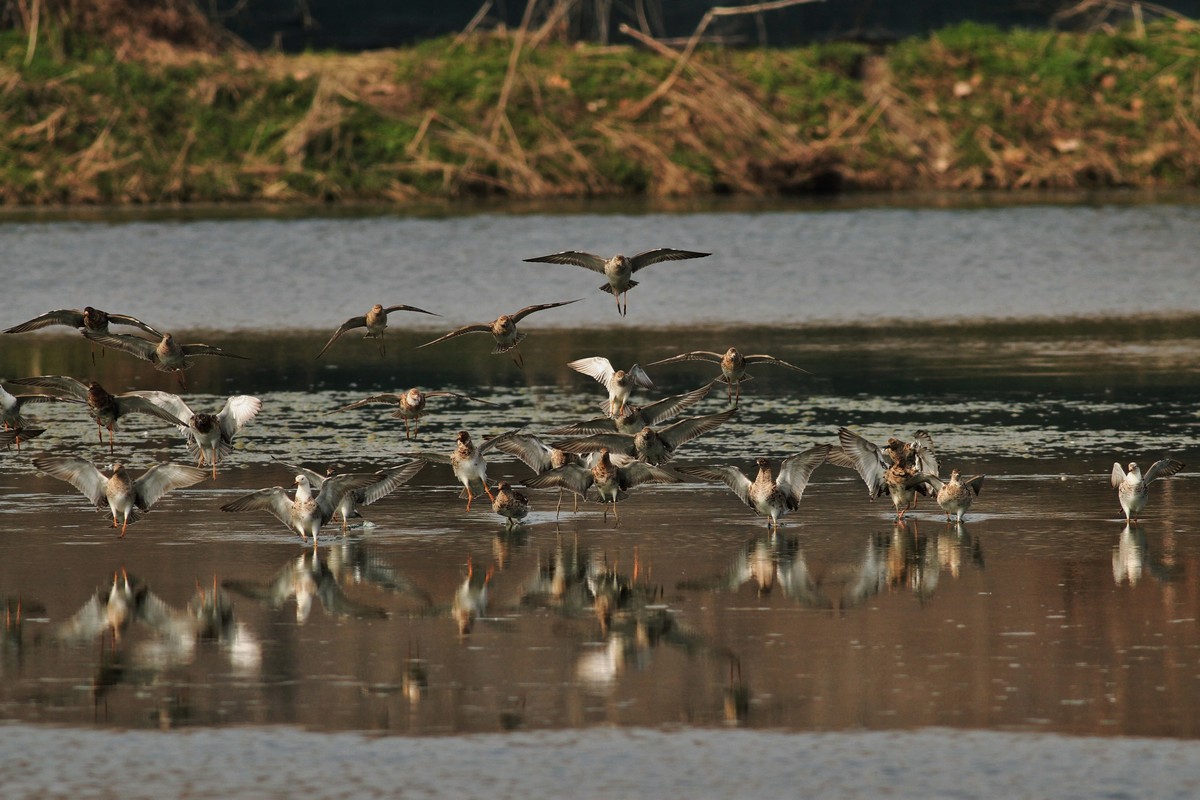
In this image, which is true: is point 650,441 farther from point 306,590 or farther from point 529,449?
point 306,590

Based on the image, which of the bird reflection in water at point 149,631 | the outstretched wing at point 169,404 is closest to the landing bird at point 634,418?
the outstretched wing at point 169,404

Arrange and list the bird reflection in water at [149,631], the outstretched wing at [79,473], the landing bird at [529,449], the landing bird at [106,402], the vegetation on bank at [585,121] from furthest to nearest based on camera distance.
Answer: the vegetation on bank at [585,121] < the landing bird at [106,402] < the landing bird at [529,449] < the outstretched wing at [79,473] < the bird reflection in water at [149,631]

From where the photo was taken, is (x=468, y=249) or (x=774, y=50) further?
(x=774, y=50)

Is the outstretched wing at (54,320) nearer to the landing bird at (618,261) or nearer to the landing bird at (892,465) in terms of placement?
the landing bird at (618,261)

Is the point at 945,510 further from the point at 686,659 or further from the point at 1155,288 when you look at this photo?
the point at 1155,288

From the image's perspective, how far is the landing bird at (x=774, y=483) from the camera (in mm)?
14578

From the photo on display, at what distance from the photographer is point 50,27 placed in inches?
1961

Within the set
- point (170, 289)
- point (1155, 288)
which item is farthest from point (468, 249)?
point (1155, 288)

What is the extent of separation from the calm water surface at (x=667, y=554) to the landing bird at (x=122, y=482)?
0.23 meters

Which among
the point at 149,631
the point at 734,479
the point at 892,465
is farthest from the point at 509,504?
the point at 149,631

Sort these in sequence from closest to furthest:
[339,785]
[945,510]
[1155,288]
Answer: [339,785] < [945,510] < [1155,288]

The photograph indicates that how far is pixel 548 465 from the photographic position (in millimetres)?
15797

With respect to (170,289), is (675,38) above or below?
above

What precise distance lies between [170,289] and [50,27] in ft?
65.5
